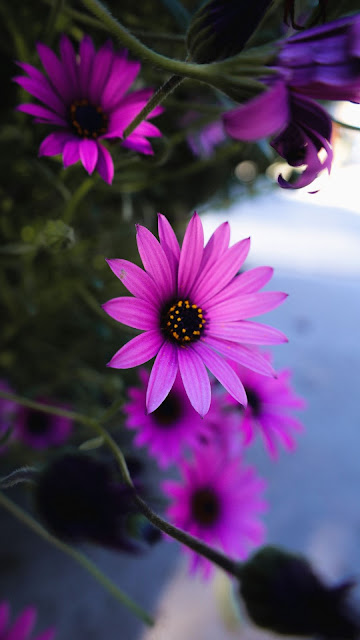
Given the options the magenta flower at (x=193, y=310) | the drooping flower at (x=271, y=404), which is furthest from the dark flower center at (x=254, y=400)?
the magenta flower at (x=193, y=310)

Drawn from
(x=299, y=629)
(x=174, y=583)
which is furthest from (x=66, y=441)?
(x=299, y=629)

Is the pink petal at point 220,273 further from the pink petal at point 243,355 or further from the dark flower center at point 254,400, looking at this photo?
the dark flower center at point 254,400

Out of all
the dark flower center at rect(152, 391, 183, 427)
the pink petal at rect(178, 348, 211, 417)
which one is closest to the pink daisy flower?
the dark flower center at rect(152, 391, 183, 427)

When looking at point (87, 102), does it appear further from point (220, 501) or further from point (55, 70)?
point (220, 501)

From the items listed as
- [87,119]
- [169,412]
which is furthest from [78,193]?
[169,412]

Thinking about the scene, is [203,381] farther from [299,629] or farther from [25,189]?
[25,189]

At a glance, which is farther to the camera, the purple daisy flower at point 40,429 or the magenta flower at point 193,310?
the purple daisy flower at point 40,429

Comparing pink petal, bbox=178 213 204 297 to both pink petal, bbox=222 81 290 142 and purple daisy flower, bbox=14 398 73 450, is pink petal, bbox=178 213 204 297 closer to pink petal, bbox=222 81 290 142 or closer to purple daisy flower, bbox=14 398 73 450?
pink petal, bbox=222 81 290 142

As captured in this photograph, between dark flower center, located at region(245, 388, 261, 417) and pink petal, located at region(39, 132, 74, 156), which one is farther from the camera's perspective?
dark flower center, located at region(245, 388, 261, 417)

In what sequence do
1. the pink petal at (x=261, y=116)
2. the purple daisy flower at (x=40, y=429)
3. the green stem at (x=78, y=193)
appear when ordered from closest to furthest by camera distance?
the pink petal at (x=261, y=116)
the green stem at (x=78, y=193)
the purple daisy flower at (x=40, y=429)
